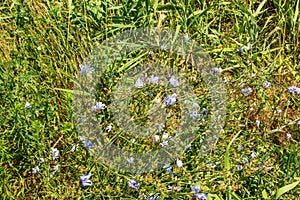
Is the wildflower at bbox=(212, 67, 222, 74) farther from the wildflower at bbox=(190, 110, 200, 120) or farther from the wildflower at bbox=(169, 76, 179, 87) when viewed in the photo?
the wildflower at bbox=(190, 110, 200, 120)

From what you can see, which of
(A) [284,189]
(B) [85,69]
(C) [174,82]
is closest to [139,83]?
(C) [174,82]

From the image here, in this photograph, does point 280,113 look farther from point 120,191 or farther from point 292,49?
point 120,191

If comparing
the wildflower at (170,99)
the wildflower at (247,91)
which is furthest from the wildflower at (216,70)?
the wildflower at (170,99)

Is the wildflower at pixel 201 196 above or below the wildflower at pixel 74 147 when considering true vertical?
below

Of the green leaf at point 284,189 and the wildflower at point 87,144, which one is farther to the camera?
the wildflower at point 87,144

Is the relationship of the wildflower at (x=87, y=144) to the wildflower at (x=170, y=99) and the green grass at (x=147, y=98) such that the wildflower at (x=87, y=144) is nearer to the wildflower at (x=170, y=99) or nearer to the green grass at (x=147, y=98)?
the green grass at (x=147, y=98)

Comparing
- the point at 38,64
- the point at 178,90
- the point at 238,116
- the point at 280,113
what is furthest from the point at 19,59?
the point at 280,113

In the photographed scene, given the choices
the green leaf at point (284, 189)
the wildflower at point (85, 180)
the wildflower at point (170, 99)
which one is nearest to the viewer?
the green leaf at point (284, 189)

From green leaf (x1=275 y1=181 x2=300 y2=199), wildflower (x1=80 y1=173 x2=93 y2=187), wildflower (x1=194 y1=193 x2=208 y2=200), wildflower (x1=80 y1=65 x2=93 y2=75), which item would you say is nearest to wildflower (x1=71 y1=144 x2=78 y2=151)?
wildflower (x1=80 y1=173 x2=93 y2=187)

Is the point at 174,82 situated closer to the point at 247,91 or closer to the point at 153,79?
the point at 153,79
